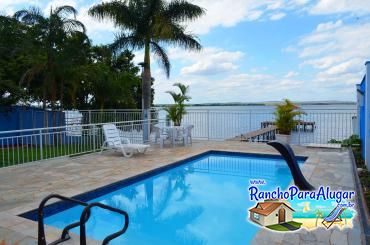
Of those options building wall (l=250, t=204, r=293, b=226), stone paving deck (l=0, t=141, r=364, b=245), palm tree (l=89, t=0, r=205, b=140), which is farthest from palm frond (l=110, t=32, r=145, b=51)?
building wall (l=250, t=204, r=293, b=226)

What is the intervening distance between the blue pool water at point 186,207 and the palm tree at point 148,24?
648 cm

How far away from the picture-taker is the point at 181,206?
5617 mm

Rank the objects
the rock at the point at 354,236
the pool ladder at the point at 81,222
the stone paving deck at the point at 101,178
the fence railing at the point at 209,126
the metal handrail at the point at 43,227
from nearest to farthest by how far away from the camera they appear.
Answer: the pool ladder at the point at 81,222, the metal handrail at the point at 43,227, the rock at the point at 354,236, the stone paving deck at the point at 101,178, the fence railing at the point at 209,126

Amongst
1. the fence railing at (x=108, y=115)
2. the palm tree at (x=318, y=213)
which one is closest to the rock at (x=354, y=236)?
the palm tree at (x=318, y=213)

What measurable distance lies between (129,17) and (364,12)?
8.66 metres

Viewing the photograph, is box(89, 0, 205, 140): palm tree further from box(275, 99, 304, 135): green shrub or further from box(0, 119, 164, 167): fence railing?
box(275, 99, 304, 135): green shrub

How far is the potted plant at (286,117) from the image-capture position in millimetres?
10039

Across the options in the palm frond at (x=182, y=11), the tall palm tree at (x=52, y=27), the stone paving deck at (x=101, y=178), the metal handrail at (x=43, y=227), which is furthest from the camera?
the palm frond at (x=182, y=11)

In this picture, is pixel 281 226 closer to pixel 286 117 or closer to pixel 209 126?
pixel 286 117

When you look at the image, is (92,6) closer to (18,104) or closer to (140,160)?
(18,104)

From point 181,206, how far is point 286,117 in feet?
19.3

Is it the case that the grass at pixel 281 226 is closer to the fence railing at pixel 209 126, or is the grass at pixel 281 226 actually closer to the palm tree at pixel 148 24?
the fence railing at pixel 209 126

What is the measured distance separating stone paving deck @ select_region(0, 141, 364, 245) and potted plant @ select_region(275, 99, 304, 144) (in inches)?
26.7
